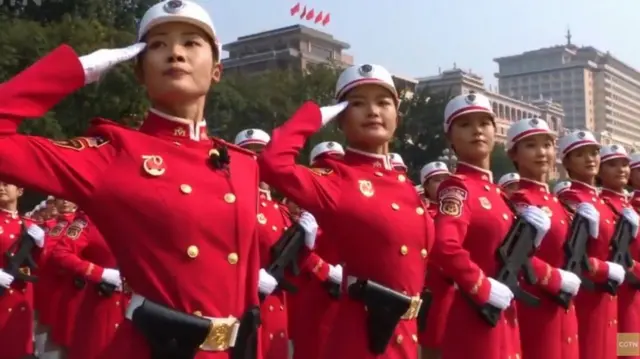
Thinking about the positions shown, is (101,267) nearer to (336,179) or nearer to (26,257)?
(26,257)

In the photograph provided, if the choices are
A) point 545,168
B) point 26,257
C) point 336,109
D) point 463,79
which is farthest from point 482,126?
point 463,79

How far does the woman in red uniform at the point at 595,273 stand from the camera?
252 inches

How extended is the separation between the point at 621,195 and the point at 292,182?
14.9 feet

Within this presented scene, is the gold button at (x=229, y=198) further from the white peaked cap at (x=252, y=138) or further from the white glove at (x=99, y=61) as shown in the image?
the white peaked cap at (x=252, y=138)

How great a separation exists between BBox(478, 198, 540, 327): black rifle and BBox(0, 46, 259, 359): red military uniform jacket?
2297 mm

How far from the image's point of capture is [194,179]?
11.0 feet

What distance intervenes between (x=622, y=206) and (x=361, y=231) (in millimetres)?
3762

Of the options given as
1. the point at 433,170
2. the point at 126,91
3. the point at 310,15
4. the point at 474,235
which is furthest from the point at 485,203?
the point at 310,15

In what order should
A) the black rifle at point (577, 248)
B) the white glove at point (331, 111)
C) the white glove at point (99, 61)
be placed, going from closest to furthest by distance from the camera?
the white glove at point (99, 61) → the white glove at point (331, 111) → the black rifle at point (577, 248)

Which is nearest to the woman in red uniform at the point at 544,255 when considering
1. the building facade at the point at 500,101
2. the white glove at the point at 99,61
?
the white glove at the point at 99,61

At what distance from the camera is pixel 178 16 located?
3.47 m

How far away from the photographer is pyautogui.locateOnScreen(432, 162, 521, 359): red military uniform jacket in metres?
4.93

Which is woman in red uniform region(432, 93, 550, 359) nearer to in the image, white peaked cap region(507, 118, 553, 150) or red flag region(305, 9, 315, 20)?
white peaked cap region(507, 118, 553, 150)

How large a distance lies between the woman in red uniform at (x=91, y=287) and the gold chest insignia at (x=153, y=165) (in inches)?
134
